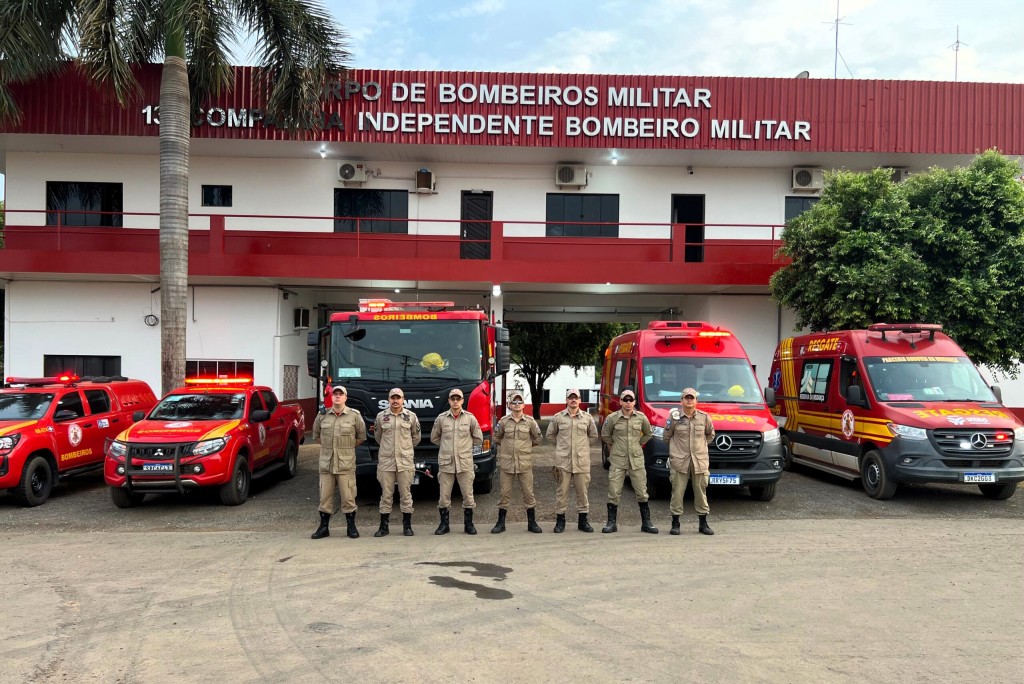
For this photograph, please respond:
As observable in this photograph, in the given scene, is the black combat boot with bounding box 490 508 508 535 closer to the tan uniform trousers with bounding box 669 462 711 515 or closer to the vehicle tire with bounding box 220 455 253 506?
the tan uniform trousers with bounding box 669 462 711 515

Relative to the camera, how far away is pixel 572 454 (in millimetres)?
8180

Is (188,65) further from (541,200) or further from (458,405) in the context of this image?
(458,405)

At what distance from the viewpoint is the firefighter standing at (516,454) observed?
26.7 ft

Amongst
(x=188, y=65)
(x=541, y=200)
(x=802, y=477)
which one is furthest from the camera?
(x=541, y=200)

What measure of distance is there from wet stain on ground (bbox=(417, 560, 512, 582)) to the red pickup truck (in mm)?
3951

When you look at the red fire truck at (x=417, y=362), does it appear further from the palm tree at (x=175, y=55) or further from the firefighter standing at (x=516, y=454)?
the palm tree at (x=175, y=55)

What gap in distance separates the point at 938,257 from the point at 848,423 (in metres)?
4.62

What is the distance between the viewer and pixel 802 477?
40.1 ft

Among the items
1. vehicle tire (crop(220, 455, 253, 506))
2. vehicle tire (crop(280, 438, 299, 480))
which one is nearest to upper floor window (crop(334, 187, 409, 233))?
vehicle tire (crop(280, 438, 299, 480))

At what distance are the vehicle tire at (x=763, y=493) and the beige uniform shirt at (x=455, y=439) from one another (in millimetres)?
4349

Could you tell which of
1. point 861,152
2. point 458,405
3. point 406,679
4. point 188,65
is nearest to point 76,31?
point 188,65

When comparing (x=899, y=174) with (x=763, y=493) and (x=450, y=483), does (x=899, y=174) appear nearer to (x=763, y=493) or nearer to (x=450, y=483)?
(x=763, y=493)

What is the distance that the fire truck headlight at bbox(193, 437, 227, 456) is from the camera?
30.0 ft

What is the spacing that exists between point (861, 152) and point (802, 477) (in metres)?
9.29
